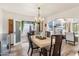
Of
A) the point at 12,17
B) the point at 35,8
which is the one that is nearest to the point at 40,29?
the point at 35,8

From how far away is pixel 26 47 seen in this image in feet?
5.42

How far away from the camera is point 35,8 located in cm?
165

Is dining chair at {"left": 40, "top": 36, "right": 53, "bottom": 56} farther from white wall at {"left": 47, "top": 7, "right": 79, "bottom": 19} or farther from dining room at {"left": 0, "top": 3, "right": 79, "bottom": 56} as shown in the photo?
white wall at {"left": 47, "top": 7, "right": 79, "bottom": 19}

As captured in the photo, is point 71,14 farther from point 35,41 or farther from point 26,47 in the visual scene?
point 26,47

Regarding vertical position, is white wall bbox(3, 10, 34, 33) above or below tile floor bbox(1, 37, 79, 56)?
above

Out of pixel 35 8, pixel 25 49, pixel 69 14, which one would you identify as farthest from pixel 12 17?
pixel 69 14

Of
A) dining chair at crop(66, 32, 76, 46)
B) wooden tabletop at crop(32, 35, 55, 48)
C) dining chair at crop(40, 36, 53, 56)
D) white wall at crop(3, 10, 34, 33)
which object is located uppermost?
white wall at crop(3, 10, 34, 33)

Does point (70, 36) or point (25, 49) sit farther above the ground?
point (70, 36)

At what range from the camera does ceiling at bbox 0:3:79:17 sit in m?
1.65

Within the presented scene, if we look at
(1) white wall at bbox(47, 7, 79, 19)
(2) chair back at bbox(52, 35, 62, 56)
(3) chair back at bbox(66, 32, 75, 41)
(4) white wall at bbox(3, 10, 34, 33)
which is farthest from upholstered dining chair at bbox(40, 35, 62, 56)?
(4) white wall at bbox(3, 10, 34, 33)

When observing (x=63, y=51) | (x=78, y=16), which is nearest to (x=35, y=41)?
(x=63, y=51)

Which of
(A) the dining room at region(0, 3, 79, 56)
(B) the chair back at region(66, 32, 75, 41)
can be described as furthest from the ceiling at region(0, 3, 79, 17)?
(B) the chair back at region(66, 32, 75, 41)

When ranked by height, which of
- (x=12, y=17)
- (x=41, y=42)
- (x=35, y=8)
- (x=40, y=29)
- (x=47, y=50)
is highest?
(x=35, y=8)

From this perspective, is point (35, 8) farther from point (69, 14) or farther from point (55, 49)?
point (55, 49)
